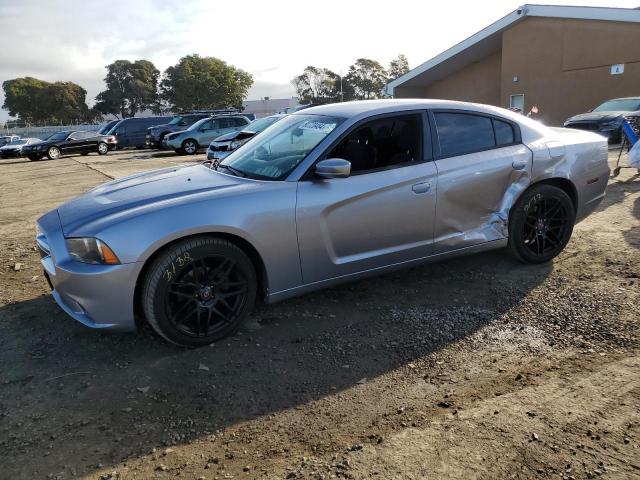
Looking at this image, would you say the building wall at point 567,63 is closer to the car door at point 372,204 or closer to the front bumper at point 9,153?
the car door at point 372,204

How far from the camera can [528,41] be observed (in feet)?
77.5

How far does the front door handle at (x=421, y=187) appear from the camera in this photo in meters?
3.87

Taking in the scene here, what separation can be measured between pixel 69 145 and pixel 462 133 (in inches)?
978

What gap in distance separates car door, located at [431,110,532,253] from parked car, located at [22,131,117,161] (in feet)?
80.4

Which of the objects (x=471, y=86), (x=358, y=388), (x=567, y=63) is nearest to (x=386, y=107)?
(x=358, y=388)

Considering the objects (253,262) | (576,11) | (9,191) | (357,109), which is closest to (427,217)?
(357,109)

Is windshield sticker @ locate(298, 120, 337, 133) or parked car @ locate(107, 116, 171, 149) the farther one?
parked car @ locate(107, 116, 171, 149)

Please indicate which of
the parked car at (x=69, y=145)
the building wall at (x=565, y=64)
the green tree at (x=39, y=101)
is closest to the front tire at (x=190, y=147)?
the parked car at (x=69, y=145)

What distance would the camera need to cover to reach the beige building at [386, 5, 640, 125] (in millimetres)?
20281

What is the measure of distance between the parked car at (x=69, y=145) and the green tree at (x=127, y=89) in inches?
2639

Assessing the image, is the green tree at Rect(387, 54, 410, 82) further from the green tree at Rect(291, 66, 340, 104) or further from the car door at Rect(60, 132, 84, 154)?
the car door at Rect(60, 132, 84, 154)

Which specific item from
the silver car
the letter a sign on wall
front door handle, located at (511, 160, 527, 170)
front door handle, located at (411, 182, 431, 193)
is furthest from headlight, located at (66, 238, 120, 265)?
the letter a sign on wall

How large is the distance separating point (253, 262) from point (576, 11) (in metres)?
22.8

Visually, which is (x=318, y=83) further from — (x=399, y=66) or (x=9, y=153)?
(x=9, y=153)
